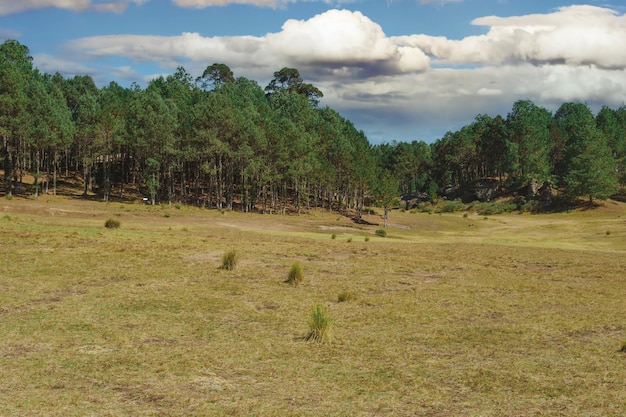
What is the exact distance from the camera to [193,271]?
26.1m

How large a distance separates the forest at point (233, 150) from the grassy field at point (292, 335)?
53.7 m

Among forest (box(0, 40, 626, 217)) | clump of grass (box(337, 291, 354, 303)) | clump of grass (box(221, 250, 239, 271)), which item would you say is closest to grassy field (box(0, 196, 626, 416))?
clump of grass (box(337, 291, 354, 303))

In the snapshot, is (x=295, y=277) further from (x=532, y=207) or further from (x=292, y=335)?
(x=532, y=207)

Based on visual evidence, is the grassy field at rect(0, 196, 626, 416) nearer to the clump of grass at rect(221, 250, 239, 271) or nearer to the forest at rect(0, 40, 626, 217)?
the clump of grass at rect(221, 250, 239, 271)

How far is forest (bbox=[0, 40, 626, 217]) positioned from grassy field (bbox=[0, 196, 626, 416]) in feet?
176

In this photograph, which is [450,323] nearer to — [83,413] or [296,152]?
[83,413]

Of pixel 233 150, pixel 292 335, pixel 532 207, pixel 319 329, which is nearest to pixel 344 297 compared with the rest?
pixel 292 335

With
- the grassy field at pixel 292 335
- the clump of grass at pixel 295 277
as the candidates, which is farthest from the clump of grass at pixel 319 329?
the clump of grass at pixel 295 277

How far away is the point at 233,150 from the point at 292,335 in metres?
78.9

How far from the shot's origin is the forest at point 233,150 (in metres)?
83.5

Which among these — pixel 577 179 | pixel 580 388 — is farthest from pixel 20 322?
pixel 577 179

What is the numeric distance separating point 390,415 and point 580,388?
4.74 meters

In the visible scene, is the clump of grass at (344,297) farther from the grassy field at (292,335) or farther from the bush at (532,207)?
the bush at (532,207)

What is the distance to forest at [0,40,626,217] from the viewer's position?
274ft
